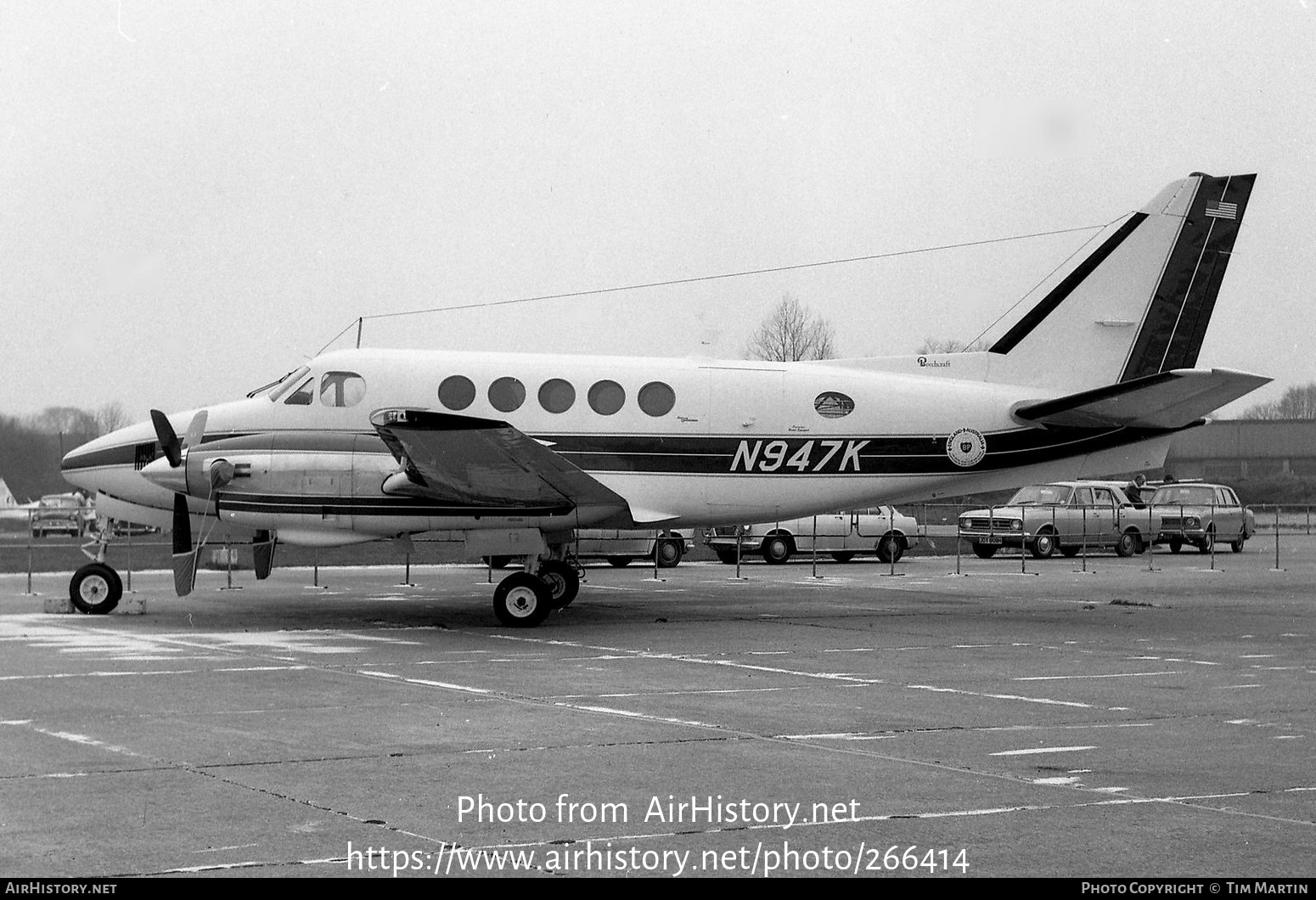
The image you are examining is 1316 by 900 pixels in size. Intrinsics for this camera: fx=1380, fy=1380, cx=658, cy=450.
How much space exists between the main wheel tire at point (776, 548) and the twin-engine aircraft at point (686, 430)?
1522cm

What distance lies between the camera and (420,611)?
2036cm

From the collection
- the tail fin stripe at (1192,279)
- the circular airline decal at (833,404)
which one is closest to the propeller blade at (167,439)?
the circular airline decal at (833,404)

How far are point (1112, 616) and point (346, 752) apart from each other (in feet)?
46.7

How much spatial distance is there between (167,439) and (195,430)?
0.57 meters

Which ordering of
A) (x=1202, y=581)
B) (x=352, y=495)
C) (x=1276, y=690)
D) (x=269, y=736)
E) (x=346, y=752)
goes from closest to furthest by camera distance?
(x=346, y=752)
(x=269, y=736)
(x=1276, y=690)
(x=352, y=495)
(x=1202, y=581)

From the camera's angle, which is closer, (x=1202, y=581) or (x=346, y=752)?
(x=346, y=752)

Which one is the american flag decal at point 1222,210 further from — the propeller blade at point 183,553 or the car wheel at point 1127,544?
the car wheel at point 1127,544

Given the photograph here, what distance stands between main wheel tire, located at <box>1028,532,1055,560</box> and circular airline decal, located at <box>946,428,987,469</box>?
1950cm

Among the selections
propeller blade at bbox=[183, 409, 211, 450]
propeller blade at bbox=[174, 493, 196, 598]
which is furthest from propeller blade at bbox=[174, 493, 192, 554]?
propeller blade at bbox=[183, 409, 211, 450]

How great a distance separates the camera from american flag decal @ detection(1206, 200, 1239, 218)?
19.8 meters

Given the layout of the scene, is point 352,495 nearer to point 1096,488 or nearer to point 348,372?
point 348,372

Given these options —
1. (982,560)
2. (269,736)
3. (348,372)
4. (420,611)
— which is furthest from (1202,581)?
(269,736)

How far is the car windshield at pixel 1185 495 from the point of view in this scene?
139 feet
